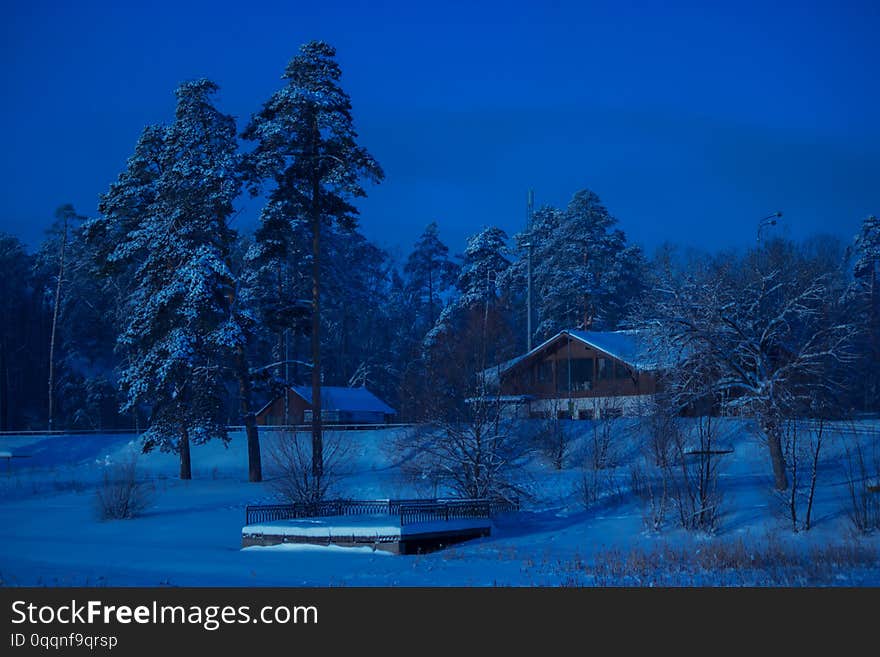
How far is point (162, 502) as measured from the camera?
1588 inches

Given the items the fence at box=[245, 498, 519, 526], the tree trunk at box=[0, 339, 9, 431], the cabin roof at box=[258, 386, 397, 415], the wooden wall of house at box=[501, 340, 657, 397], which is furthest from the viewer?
the tree trunk at box=[0, 339, 9, 431]

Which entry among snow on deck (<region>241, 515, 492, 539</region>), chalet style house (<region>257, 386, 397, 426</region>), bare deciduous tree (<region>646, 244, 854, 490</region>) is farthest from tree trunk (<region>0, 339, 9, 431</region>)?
bare deciduous tree (<region>646, 244, 854, 490</region>)

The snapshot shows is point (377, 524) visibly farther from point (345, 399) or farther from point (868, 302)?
point (868, 302)

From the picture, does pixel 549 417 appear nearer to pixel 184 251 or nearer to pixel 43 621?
pixel 184 251

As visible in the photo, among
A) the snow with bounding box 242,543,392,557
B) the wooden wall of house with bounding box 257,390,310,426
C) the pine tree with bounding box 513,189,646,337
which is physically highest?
the pine tree with bounding box 513,189,646,337

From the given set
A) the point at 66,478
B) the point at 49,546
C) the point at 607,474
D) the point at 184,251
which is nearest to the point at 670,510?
the point at 607,474

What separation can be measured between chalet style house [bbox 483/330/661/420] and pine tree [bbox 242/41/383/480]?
12.9 m

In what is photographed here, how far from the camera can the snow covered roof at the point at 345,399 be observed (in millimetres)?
67312

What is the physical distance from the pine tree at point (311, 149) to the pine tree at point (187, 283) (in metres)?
2.63

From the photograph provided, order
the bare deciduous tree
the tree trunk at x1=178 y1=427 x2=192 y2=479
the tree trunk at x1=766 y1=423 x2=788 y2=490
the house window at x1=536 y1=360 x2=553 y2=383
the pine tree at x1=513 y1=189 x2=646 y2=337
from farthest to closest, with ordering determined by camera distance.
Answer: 1. the pine tree at x1=513 y1=189 x2=646 y2=337
2. the house window at x1=536 y1=360 x2=553 y2=383
3. the tree trunk at x1=178 y1=427 x2=192 y2=479
4. the bare deciduous tree
5. the tree trunk at x1=766 y1=423 x2=788 y2=490

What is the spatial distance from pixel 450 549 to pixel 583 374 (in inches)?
1317

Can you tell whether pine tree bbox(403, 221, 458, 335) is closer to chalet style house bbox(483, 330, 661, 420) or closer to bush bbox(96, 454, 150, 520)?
chalet style house bbox(483, 330, 661, 420)

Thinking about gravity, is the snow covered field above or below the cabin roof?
below

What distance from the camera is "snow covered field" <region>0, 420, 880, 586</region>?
20375 mm
